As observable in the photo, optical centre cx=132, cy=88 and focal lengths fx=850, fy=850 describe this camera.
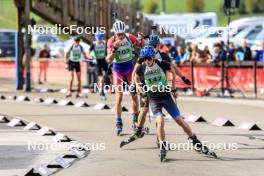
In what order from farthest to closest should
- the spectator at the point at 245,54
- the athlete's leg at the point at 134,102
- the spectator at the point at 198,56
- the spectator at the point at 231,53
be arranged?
the spectator at the point at 245,54 < the spectator at the point at 198,56 < the spectator at the point at 231,53 < the athlete's leg at the point at 134,102

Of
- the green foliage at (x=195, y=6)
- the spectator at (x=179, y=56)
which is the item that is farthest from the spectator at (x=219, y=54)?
the green foliage at (x=195, y=6)

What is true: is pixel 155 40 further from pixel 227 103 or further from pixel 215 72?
pixel 215 72

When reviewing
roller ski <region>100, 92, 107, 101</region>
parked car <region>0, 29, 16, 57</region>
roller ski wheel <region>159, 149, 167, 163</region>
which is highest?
parked car <region>0, 29, 16, 57</region>

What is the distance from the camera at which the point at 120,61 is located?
15.9 meters

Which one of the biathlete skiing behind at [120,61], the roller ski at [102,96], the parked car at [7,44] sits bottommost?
the roller ski at [102,96]

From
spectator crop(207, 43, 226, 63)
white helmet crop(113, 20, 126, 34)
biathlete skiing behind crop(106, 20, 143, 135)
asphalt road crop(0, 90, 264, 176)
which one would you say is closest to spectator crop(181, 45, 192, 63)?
spectator crop(207, 43, 226, 63)

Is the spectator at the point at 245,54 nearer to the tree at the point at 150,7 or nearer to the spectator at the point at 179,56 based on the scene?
the spectator at the point at 179,56

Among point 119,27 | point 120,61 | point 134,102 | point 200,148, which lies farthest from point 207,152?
point 120,61

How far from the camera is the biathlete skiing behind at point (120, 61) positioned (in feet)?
51.0

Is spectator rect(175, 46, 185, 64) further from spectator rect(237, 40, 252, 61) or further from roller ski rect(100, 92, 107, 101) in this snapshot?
roller ski rect(100, 92, 107, 101)

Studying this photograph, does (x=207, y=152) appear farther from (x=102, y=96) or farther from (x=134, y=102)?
(x=102, y=96)

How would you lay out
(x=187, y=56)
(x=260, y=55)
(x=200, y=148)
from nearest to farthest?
(x=200, y=148) → (x=260, y=55) → (x=187, y=56)

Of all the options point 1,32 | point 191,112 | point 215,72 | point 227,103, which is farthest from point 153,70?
point 1,32

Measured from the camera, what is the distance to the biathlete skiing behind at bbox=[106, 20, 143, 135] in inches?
612
